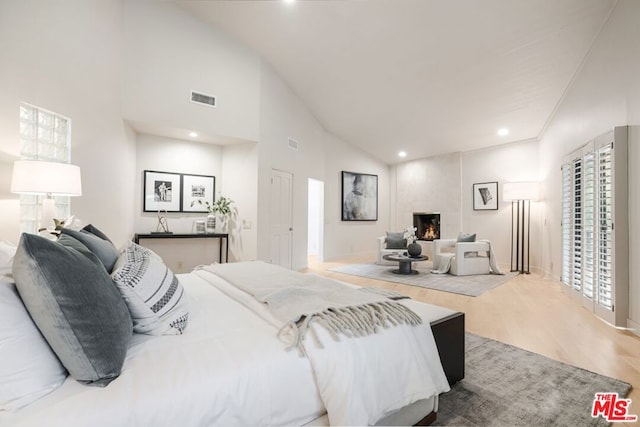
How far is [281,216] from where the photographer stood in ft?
19.0

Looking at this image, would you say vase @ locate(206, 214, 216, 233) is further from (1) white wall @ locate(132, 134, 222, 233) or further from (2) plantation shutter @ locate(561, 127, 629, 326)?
(2) plantation shutter @ locate(561, 127, 629, 326)

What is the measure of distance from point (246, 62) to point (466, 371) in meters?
5.18

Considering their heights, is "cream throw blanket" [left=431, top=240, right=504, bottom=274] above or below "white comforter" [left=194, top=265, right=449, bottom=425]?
below

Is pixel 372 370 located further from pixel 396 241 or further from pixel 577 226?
pixel 396 241

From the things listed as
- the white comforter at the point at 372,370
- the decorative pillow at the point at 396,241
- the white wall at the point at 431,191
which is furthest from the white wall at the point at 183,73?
the white wall at the point at 431,191

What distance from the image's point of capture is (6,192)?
239 cm

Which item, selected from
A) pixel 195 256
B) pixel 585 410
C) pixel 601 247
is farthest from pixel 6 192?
pixel 601 247

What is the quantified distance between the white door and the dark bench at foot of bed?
3.96m

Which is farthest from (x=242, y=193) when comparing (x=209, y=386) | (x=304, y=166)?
(x=209, y=386)

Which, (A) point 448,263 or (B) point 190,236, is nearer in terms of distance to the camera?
(B) point 190,236

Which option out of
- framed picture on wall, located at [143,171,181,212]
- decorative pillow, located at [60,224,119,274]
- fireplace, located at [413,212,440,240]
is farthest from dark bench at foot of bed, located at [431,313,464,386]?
fireplace, located at [413,212,440,240]

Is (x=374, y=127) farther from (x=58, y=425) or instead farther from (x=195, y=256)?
(x=58, y=425)

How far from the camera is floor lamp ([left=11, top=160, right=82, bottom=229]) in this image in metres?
2.23

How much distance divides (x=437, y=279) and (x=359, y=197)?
3521 millimetres
